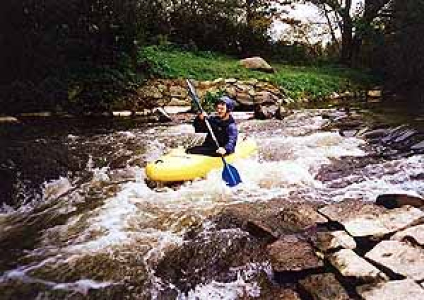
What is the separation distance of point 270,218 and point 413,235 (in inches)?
47.7

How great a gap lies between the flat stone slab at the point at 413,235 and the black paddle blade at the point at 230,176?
201cm

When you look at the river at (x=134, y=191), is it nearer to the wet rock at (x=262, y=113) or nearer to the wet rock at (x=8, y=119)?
the wet rock at (x=8, y=119)

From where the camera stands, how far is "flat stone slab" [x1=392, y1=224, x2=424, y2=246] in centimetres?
339

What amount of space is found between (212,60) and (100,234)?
1021cm

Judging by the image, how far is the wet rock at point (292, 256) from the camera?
3227mm

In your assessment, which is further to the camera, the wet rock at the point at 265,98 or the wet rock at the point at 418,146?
the wet rock at the point at 265,98

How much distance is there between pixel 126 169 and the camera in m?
5.92

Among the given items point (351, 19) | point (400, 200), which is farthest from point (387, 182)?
point (351, 19)

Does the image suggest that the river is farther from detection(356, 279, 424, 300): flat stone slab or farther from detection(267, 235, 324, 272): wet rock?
detection(356, 279, 424, 300): flat stone slab

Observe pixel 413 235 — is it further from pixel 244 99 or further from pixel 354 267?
pixel 244 99

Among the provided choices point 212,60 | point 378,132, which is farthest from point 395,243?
point 212,60

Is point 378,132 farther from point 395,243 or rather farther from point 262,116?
point 395,243

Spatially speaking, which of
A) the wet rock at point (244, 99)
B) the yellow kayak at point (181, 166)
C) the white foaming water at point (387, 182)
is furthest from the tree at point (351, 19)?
the yellow kayak at point (181, 166)

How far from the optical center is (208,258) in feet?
11.4
